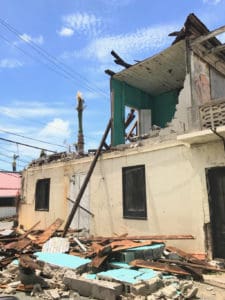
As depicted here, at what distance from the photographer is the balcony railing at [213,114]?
25.4ft

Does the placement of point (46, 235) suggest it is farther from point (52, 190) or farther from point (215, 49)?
point (215, 49)

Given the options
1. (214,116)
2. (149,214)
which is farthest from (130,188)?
(214,116)

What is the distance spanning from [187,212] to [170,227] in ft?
2.52

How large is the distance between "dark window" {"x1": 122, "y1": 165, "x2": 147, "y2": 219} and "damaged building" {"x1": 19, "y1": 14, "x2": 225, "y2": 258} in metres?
0.03

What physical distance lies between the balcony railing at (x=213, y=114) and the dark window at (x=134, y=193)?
8.73 ft

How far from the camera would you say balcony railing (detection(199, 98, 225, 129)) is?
775cm

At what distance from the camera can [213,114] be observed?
7.92 metres

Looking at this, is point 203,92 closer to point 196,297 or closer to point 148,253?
point 148,253

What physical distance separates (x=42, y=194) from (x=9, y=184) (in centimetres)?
2153

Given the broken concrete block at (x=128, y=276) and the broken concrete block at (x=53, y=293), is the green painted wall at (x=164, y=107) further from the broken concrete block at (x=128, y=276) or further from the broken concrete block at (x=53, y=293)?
the broken concrete block at (x=53, y=293)

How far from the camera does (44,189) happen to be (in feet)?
46.4

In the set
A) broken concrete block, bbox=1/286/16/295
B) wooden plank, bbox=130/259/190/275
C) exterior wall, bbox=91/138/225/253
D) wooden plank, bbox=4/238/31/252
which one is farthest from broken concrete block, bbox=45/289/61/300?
exterior wall, bbox=91/138/225/253

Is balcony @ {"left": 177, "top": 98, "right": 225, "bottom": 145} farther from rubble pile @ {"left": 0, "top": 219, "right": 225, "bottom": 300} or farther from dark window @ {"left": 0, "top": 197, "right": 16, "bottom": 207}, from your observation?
dark window @ {"left": 0, "top": 197, "right": 16, "bottom": 207}

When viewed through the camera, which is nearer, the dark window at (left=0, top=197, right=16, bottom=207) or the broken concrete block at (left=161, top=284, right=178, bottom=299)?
the broken concrete block at (left=161, top=284, right=178, bottom=299)
